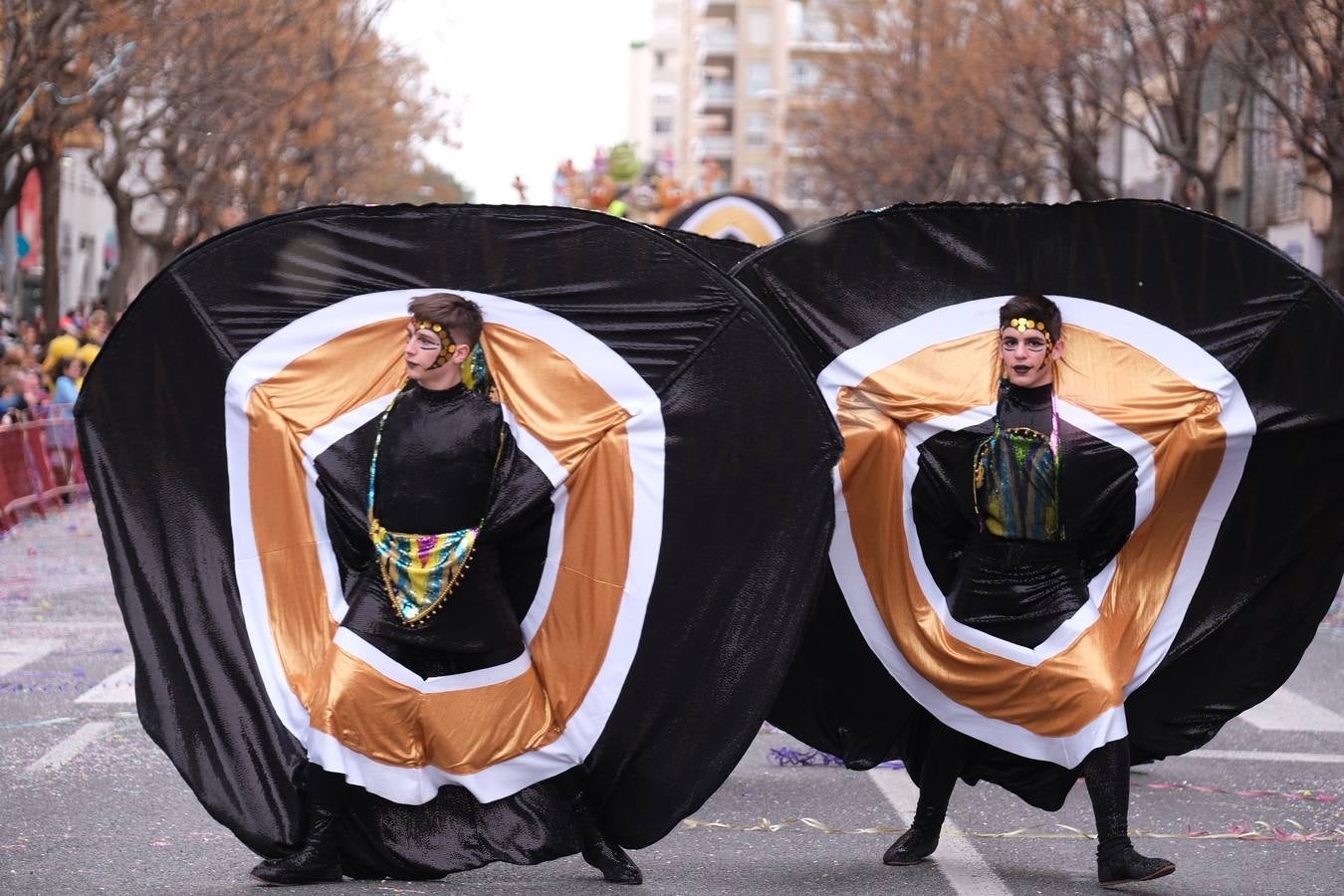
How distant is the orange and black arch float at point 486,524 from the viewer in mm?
5750

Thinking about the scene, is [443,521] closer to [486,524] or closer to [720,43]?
[486,524]

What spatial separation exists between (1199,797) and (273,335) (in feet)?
12.8

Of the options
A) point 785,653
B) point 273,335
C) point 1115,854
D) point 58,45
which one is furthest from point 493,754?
point 58,45

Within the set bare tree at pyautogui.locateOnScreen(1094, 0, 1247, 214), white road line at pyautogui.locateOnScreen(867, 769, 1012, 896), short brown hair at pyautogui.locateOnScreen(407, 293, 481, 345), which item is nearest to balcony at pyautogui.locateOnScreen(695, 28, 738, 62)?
bare tree at pyautogui.locateOnScreen(1094, 0, 1247, 214)

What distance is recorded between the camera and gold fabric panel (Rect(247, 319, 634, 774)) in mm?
5672

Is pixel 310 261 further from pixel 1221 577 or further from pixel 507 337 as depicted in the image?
pixel 1221 577

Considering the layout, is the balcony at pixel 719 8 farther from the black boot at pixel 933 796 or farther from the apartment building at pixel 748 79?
the black boot at pixel 933 796

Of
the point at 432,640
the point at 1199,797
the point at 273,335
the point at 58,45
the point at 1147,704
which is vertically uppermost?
the point at 58,45

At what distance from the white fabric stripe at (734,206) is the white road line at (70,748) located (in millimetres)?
7087

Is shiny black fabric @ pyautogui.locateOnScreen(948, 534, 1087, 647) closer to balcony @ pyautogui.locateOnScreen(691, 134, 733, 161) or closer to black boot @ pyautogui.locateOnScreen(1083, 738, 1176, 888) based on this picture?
black boot @ pyautogui.locateOnScreen(1083, 738, 1176, 888)

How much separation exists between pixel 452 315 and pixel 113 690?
4.58 metres

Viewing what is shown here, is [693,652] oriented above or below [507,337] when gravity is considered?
below

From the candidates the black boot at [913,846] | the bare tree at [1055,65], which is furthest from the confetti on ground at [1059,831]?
the bare tree at [1055,65]

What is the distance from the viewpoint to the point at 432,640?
5.66 metres
